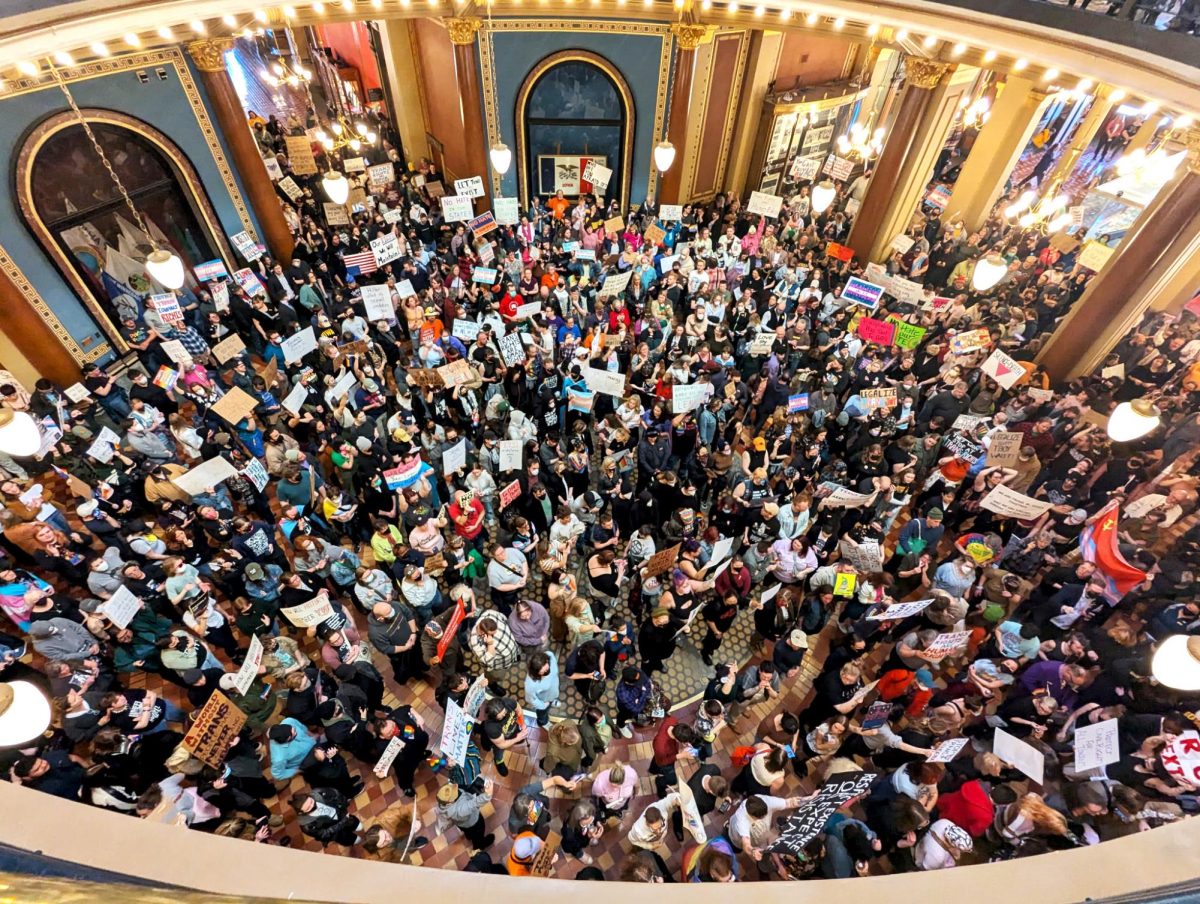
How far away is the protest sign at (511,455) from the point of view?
718 centimetres

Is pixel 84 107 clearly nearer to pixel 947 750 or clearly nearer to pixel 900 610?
pixel 900 610

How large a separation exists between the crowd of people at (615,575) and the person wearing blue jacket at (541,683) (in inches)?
2.3

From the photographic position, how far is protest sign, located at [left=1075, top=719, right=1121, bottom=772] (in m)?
4.79

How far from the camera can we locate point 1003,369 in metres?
8.23

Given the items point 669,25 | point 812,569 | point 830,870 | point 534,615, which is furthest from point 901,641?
point 669,25

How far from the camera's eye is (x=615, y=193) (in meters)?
15.8

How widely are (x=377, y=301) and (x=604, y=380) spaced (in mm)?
3857

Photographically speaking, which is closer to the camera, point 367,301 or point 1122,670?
point 1122,670

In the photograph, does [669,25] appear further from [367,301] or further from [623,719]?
[623,719]

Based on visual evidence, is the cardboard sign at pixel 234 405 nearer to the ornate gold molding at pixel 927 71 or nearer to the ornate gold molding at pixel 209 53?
the ornate gold molding at pixel 209 53

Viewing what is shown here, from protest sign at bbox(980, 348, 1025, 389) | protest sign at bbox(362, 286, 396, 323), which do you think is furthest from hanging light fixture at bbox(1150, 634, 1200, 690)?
protest sign at bbox(362, 286, 396, 323)

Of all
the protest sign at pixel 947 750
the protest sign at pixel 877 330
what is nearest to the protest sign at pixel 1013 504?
the protest sign at pixel 947 750

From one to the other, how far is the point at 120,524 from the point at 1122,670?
10761 millimetres

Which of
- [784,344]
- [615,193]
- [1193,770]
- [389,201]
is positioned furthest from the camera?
[615,193]
